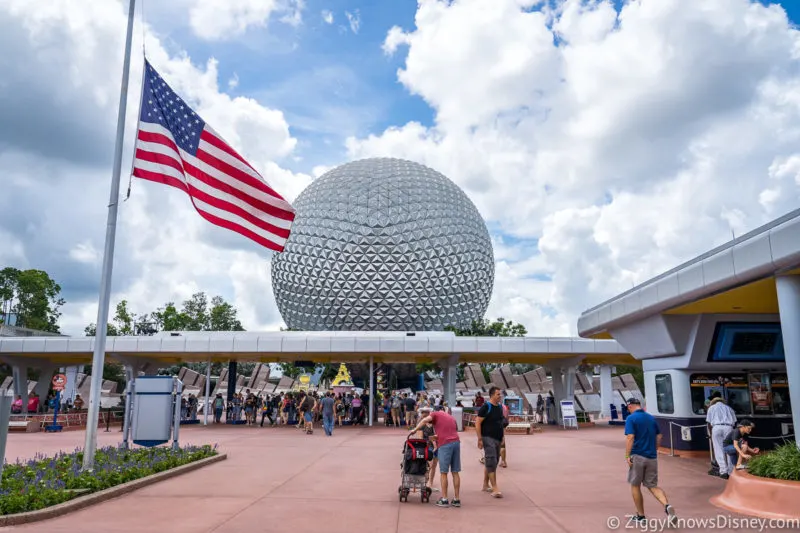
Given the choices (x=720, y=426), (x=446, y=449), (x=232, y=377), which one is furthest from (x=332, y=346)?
(x=446, y=449)

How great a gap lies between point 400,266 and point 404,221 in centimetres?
309

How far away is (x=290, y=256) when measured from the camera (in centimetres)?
4128

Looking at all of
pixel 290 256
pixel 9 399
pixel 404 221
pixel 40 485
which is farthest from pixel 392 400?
pixel 9 399

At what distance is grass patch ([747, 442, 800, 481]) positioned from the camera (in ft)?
25.7

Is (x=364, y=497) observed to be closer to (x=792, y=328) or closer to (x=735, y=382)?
(x=792, y=328)

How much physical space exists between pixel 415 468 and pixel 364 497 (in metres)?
0.94

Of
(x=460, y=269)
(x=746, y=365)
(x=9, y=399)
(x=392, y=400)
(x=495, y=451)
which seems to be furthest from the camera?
(x=460, y=269)

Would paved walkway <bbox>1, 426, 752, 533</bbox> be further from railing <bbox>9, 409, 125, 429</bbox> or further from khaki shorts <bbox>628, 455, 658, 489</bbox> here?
railing <bbox>9, 409, 125, 429</bbox>

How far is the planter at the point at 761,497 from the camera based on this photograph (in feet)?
24.6

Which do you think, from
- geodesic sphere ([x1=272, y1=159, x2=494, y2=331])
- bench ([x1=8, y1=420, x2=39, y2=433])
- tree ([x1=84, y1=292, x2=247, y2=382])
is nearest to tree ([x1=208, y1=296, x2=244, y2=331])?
tree ([x1=84, y1=292, x2=247, y2=382])

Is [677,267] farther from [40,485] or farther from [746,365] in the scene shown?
[40,485]

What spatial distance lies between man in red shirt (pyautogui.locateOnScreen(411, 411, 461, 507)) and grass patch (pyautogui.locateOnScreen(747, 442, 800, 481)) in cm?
420

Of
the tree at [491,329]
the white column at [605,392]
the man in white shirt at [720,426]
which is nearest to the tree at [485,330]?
the tree at [491,329]

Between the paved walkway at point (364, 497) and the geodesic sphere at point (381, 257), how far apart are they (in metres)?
22.5
